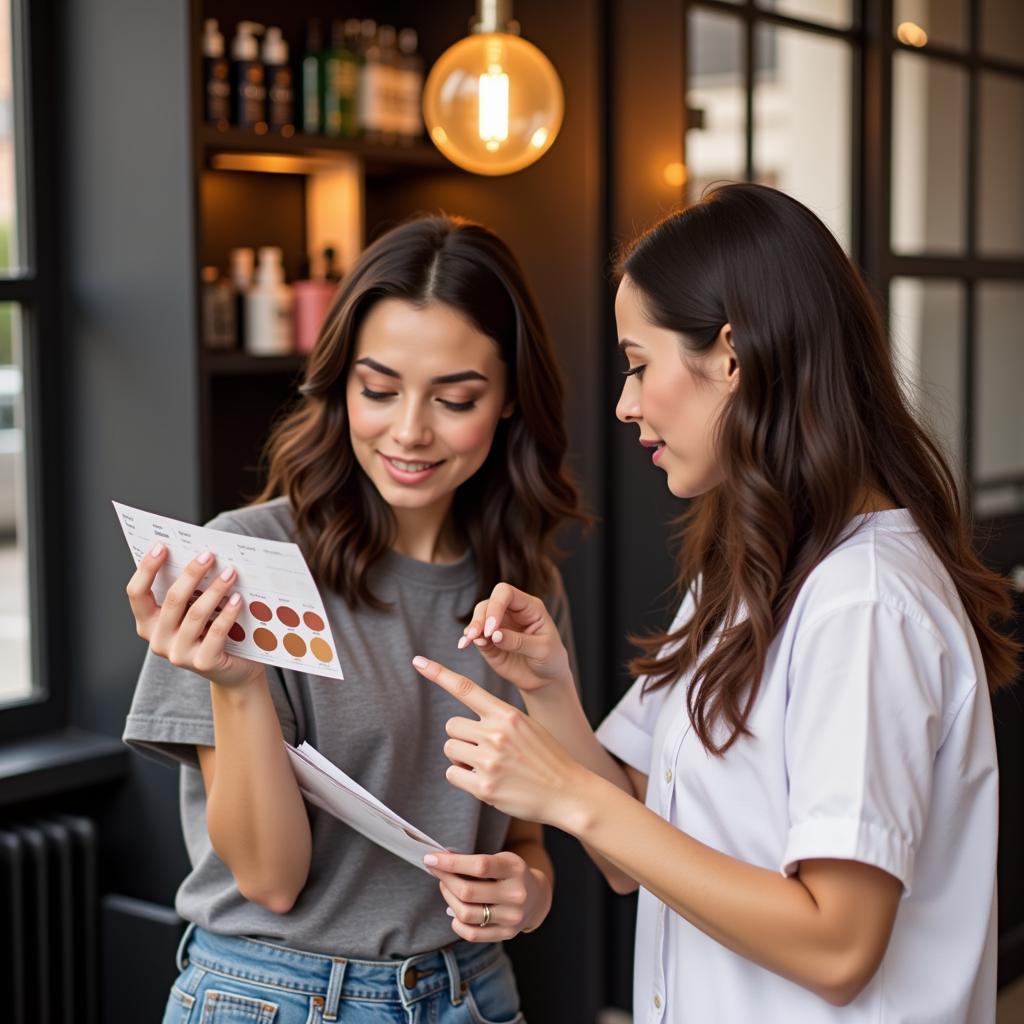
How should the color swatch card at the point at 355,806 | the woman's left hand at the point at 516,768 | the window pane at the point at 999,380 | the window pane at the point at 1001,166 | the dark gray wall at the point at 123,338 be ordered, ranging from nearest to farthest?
the woman's left hand at the point at 516,768, the color swatch card at the point at 355,806, the dark gray wall at the point at 123,338, the window pane at the point at 1001,166, the window pane at the point at 999,380

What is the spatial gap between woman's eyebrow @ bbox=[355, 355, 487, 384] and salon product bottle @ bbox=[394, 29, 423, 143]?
1.27m

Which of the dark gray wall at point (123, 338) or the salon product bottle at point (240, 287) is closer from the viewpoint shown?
the dark gray wall at point (123, 338)

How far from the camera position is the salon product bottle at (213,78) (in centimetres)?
242

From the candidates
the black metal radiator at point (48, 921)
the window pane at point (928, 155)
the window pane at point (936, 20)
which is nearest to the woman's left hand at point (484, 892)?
the black metal radiator at point (48, 921)

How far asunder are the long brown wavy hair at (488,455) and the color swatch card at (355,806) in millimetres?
249

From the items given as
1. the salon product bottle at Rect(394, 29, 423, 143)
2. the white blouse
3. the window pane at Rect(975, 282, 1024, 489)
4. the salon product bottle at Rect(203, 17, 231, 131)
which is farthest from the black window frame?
the white blouse

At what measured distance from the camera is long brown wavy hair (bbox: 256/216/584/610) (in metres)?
1.60

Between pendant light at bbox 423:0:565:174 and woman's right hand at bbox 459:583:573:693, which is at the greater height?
pendant light at bbox 423:0:565:174

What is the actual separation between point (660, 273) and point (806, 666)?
395mm

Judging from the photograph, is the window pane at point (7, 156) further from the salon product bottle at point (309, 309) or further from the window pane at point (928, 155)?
the window pane at point (928, 155)

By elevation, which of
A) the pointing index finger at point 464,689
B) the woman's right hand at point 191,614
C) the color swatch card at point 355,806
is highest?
the woman's right hand at point 191,614

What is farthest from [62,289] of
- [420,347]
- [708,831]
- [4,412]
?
[708,831]

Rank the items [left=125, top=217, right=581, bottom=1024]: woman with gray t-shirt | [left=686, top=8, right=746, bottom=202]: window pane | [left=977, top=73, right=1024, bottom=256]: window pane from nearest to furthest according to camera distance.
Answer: [left=125, top=217, right=581, bottom=1024]: woman with gray t-shirt < [left=686, top=8, right=746, bottom=202]: window pane < [left=977, top=73, right=1024, bottom=256]: window pane

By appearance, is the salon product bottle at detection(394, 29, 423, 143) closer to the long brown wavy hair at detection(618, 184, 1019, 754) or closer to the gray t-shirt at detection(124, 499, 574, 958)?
the gray t-shirt at detection(124, 499, 574, 958)
